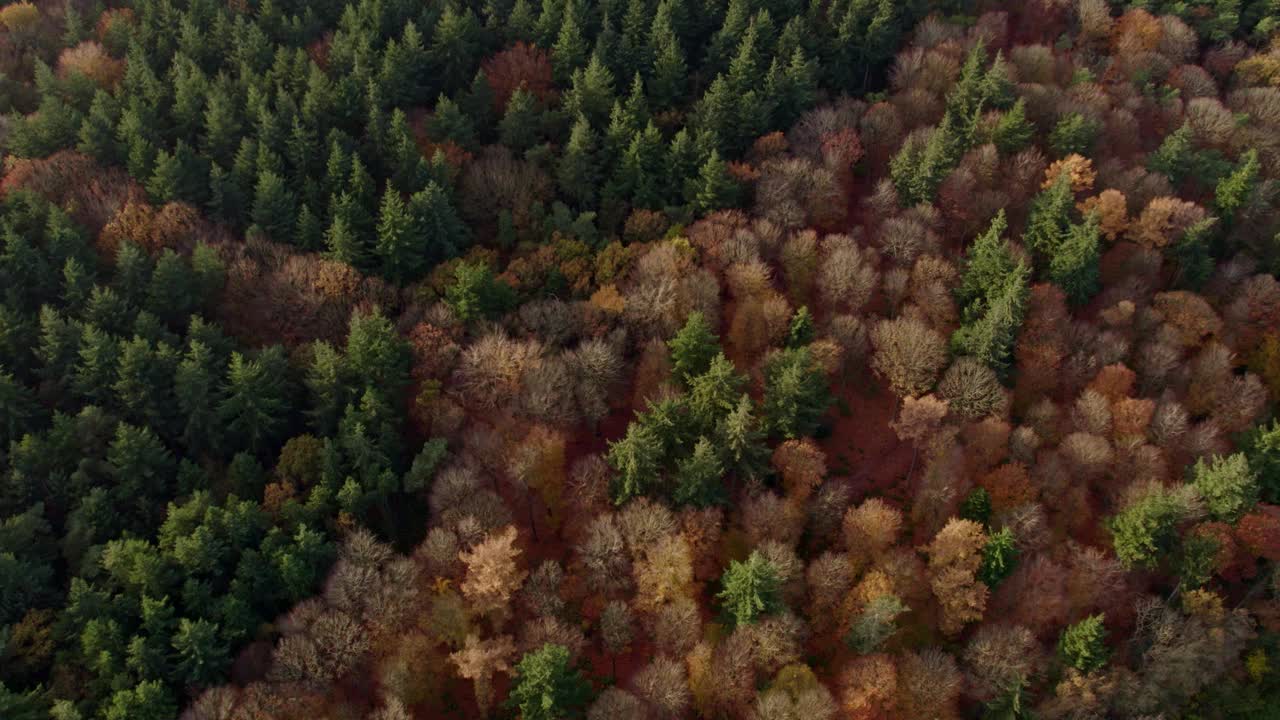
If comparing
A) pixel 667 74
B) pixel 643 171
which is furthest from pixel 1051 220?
pixel 667 74

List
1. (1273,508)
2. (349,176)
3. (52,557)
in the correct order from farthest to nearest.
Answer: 1. (349,176)
2. (1273,508)
3. (52,557)

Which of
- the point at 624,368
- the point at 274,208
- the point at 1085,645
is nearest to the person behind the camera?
the point at 1085,645

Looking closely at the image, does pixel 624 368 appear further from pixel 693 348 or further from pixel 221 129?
pixel 221 129

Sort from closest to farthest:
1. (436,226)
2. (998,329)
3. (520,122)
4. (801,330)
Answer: (998,329)
(801,330)
(436,226)
(520,122)

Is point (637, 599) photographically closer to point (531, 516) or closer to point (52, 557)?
point (531, 516)

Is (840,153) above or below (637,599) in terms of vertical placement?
above

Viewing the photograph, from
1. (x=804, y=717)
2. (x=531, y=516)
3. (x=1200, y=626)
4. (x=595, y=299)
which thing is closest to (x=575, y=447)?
(x=531, y=516)

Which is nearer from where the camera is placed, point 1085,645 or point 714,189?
point 1085,645

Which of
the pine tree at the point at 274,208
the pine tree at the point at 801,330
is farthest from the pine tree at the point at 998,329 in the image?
the pine tree at the point at 274,208
